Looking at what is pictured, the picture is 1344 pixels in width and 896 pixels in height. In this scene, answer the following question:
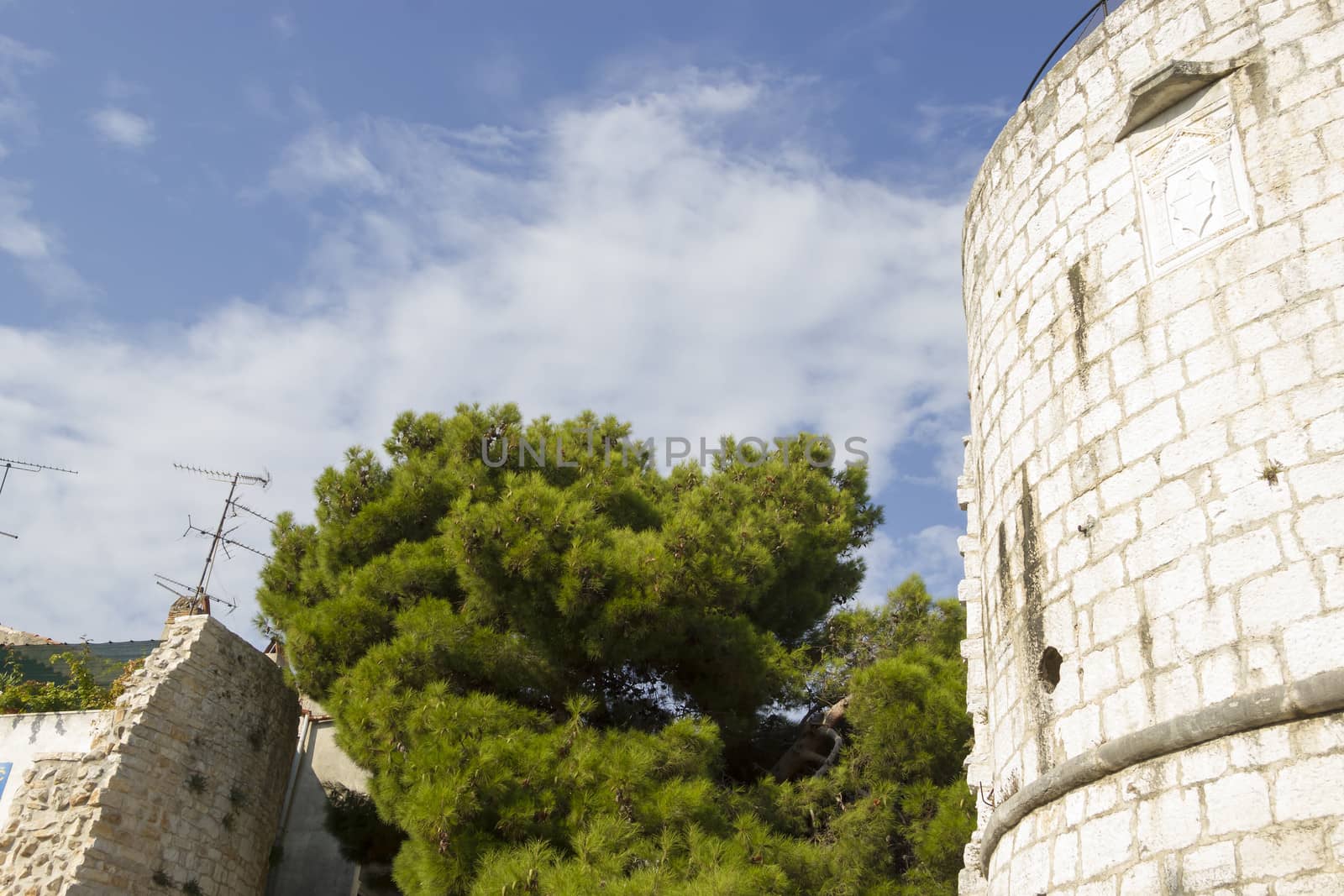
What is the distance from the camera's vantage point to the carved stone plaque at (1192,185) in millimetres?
3934

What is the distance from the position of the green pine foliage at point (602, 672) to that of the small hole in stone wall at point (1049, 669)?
3429 millimetres

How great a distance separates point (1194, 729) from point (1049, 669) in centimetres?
78

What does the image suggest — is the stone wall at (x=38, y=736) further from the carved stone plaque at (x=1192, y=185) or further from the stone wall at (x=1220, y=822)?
the carved stone plaque at (x=1192, y=185)

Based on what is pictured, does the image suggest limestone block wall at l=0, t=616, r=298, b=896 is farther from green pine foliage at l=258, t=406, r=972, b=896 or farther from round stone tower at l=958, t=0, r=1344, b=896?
round stone tower at l=958, t=0, r=1344, b=896

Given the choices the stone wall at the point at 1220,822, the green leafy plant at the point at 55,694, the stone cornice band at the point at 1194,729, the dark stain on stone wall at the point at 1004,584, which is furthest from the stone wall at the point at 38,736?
the stone wall at the point at 1220,822

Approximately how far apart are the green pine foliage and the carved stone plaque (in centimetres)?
456

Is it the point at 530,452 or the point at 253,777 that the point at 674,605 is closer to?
the point at 530,452

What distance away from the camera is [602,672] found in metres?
9.24

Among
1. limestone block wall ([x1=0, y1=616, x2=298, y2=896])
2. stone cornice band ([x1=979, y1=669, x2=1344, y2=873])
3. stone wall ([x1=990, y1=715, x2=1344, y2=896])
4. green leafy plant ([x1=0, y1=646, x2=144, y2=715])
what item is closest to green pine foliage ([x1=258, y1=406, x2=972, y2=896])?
limestone block wall ([x1=0, y1=616, x2=298, y2=896])

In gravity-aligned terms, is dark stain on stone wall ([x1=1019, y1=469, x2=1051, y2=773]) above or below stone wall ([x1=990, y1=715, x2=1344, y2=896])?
above

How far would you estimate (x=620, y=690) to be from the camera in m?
9.34

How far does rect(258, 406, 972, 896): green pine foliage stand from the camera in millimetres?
7652

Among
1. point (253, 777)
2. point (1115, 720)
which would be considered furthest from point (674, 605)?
point (1115, 720)

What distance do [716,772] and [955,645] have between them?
2.45 meters
